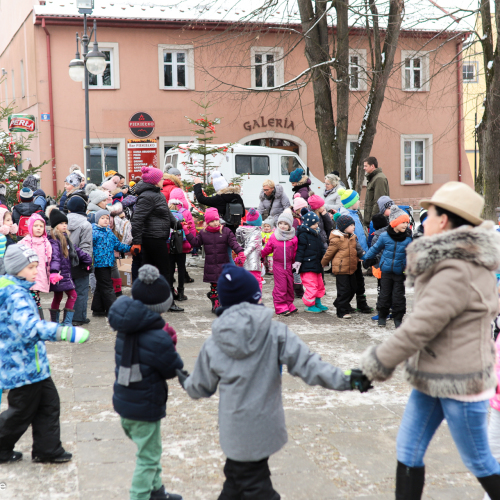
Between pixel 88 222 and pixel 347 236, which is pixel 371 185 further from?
pixel 88 222

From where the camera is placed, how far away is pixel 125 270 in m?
10.7

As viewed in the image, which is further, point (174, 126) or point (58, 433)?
point (174, 126)

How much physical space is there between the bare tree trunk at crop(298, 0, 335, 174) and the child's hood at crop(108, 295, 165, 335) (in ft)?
38.7

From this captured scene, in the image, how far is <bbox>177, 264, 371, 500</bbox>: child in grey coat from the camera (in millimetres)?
3125

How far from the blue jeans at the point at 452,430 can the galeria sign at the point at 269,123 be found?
20.7 metres

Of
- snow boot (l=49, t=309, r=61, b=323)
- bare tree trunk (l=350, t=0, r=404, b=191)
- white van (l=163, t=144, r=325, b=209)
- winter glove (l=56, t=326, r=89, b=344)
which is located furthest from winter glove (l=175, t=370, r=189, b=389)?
white van (l=163, t=144, r=325, b=209)

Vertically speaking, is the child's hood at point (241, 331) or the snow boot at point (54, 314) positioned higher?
the child's hood at point (241, 331)

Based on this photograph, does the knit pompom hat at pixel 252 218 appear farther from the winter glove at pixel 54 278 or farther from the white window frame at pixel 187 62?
the white window frame at pixel 187 62

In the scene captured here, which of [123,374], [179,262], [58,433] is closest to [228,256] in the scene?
[179,262]

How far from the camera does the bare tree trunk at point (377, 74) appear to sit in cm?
1491

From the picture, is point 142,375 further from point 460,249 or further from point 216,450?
point 460,249

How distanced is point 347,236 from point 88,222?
3.54m

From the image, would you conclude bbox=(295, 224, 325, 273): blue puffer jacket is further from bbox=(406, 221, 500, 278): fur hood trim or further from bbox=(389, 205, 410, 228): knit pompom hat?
bbox=(406, 221, 500, 278): fur hood trim

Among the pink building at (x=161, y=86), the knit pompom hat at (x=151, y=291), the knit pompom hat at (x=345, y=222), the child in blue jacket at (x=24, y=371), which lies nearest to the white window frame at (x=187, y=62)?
the pink building at (x=161, y=86)
